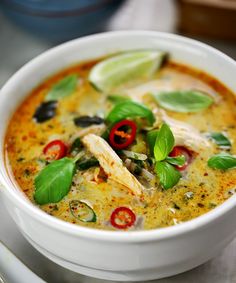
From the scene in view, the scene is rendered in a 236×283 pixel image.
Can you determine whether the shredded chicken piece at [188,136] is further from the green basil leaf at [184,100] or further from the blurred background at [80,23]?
the blurred background at [80,23]

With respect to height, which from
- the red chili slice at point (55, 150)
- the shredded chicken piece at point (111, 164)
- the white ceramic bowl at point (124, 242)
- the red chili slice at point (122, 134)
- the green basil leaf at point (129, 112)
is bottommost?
the white ceramic bowl at point (124, 242)

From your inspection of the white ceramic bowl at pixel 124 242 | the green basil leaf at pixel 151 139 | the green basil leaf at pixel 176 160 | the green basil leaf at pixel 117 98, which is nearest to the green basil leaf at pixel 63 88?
the green basil leaf at pixel 117 98

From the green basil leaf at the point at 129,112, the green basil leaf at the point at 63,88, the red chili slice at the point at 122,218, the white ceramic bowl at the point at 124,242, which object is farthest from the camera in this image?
the green basil leaf at the point at 63,88

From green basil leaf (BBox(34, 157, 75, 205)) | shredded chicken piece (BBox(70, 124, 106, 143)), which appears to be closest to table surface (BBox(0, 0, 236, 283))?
green basil leaf (BBox(34, 157, 75, 205))

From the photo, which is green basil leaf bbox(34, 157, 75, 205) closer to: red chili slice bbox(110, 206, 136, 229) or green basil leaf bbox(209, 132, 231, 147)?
red chili slice bbox(110, 206, 136, 229)

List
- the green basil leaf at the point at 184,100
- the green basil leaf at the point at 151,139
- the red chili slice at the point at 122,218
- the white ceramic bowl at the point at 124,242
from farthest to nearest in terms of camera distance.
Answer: the green basil leaf at the point at 184,100 < the green basil leaf at the point at 151,139 < the red chili slice at the point at 122,218 < the white ceramic bowl at the point at 124,242

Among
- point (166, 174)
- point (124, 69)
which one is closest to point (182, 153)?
point (166, 174)
